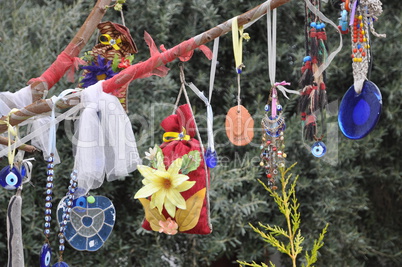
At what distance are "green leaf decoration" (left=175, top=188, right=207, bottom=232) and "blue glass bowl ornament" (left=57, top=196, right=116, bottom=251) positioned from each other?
6.5 inches

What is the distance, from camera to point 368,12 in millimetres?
908

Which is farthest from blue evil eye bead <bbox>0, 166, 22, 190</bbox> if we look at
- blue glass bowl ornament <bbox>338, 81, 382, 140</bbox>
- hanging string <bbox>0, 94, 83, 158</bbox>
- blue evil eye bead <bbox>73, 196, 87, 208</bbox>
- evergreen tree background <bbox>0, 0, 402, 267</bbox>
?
evergreen tree background <bbox>0, 0, 402, 267</bbox>

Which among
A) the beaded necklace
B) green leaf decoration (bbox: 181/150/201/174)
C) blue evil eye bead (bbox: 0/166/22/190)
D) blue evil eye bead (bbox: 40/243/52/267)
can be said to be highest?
the beaded necklace

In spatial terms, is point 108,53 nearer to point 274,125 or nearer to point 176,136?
point 176,136

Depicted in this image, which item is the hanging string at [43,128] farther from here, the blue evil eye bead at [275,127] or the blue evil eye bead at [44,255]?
the blue evil eye bead at [275,127]

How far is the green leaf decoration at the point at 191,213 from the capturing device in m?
1.16

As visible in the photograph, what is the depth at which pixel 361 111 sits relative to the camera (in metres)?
0.93

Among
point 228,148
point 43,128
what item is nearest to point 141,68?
point 43,128

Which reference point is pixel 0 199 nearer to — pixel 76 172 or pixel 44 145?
pixel 44 145

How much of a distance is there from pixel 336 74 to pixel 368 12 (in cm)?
150

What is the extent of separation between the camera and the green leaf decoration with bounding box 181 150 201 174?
115 centimetres

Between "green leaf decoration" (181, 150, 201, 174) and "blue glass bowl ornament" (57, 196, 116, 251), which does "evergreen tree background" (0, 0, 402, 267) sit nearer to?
"blue glass bowl ornament" (57, 196, 116, 251)

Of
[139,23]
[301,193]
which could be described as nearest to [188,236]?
[301,193]

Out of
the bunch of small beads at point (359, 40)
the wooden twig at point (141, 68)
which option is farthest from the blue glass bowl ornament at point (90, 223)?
the bunch of small beads at point (359, 40)
